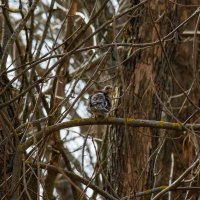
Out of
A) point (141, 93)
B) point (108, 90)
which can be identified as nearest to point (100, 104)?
point (108, 90)

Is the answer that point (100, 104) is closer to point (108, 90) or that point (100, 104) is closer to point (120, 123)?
point (120, 123)

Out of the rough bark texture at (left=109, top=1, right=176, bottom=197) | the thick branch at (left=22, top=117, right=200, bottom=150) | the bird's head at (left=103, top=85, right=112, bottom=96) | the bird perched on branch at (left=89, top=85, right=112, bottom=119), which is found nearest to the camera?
the thick branch at (left=22, top=117, right=200, bottom=150)

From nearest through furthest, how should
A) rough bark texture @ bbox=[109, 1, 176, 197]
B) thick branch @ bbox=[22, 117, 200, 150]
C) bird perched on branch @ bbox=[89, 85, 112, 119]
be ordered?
thick branch @ bbox=[22, 117, 200, 150], bird perched on branch @ bbox=[89, 85, 112, 119], rough bark texture @ bbox=[109, 1, 176, 197]

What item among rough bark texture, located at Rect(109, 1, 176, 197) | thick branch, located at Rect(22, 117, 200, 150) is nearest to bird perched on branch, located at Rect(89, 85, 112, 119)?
thick branch, located at Rect(22, 117, 200, 150)

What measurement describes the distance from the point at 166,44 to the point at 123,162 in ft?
4.43

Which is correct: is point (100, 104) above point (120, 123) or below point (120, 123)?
above

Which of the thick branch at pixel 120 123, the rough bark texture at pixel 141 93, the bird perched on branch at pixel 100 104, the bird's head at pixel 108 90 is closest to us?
the thick branch at pixel 120 123

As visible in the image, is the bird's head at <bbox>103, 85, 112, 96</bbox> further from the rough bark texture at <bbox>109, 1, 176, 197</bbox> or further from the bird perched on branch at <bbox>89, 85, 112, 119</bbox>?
the bird perched on branch at <bbox>89, 85, 112, 119</bbox>

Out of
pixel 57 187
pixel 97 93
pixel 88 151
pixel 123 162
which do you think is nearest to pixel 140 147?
pixel 123 162

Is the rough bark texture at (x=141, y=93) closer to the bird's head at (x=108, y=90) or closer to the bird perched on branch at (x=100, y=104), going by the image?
the bird's head at (x=108, y=90)

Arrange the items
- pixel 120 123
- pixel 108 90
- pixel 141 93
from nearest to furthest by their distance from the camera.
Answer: pixel 120 123 → pixel 108 90 → pixel 141 93

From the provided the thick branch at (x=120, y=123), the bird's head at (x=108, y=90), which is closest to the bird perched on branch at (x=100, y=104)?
the thick branch at (x=120, y=123)

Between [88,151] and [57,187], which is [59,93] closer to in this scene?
[88,151]

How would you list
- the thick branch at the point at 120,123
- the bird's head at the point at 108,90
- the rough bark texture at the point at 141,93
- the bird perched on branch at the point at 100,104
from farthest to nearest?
1. the rough bark texture at the point at 141,93
2. the bird's head at the point at 108,90
3. the bird perched on branch at the point at 100,104
4. the thick branch at the point at 120,123
